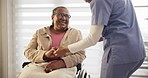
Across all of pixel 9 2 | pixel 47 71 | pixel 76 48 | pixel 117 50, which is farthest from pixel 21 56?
pixel 117 50

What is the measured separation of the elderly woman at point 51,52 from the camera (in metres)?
1.94

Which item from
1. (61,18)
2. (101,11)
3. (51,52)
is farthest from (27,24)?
(101,11)

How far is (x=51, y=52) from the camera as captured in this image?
6.61 ft

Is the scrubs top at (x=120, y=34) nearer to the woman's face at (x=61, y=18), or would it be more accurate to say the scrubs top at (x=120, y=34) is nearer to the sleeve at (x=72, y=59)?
the sleeve at (x=72, y=59)

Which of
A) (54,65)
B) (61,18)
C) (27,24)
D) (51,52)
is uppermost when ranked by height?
(61,18)

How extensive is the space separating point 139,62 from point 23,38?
6.19ft

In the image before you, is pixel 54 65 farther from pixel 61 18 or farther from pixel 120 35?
pixel 120 35

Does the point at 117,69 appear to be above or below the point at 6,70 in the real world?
above

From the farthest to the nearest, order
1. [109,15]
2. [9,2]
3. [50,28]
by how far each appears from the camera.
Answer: [9,2], [50,28], [109,15]

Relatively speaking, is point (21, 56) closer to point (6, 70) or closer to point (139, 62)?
point (6, 70)

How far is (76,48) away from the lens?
158 centimetres

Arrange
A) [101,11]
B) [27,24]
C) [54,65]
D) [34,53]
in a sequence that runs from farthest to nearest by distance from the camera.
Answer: [27,24]
[34,53]
[54,65]
[101,11]

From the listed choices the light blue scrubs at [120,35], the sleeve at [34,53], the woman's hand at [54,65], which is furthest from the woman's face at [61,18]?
the light blue scrubs at [120,35]

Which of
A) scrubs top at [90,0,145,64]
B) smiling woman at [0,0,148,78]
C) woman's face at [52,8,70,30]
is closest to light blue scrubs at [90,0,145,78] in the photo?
scrubs top at [90,0,145,64]
